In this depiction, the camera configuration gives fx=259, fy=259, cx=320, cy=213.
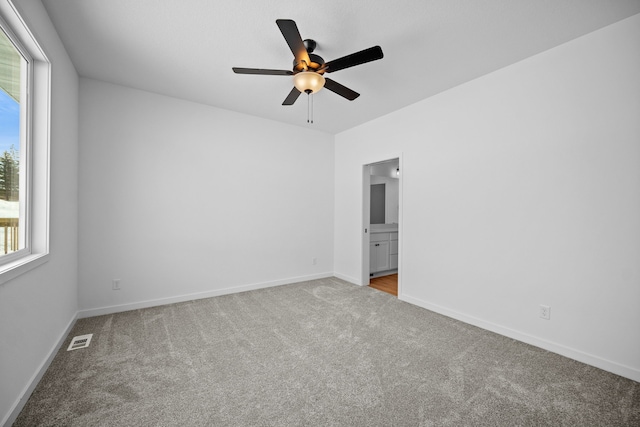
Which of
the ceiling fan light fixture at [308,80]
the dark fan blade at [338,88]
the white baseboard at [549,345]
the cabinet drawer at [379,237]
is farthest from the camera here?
the cabinet drawer at [379,237]

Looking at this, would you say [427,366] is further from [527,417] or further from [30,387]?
[30,387]

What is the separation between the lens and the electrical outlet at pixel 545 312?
7.73ft

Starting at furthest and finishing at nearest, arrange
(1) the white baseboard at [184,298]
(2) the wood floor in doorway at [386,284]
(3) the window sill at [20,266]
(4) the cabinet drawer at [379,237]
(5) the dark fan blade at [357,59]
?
(4) the cabinet drawer at [379,237], (2) the wood floor in doorway at [386,284], (1) the white baseboard at [184,298], (5) the dark fan blade at [357,59], (3) the window sill at [20,266]

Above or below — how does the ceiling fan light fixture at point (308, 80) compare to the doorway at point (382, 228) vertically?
above

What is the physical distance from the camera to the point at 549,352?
231 centimetres

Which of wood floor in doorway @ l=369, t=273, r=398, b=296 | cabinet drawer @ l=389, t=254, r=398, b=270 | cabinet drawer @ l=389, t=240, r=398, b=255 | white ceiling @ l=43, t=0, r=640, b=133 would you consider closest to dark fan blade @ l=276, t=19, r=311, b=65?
white ceiling @ l=43, t=0, r=640, b=133

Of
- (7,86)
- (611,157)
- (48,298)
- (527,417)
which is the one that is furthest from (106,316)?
(611,157)

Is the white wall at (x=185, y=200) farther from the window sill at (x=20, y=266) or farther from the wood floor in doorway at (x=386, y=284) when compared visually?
the window sill at (x=20, y=266)

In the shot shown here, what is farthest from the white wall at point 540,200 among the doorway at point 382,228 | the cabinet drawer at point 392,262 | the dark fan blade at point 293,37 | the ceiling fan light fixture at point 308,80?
the dark fan blade at point 293,37

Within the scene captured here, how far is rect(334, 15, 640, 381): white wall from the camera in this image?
6.55 ft

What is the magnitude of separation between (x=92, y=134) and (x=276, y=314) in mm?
2988

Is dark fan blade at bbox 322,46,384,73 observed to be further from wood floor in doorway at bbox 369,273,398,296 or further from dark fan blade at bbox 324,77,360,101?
wood floor in doorway at bbox 369,273,398,296

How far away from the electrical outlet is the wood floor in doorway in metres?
1.79

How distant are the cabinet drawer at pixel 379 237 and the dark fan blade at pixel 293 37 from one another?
3537 mm
